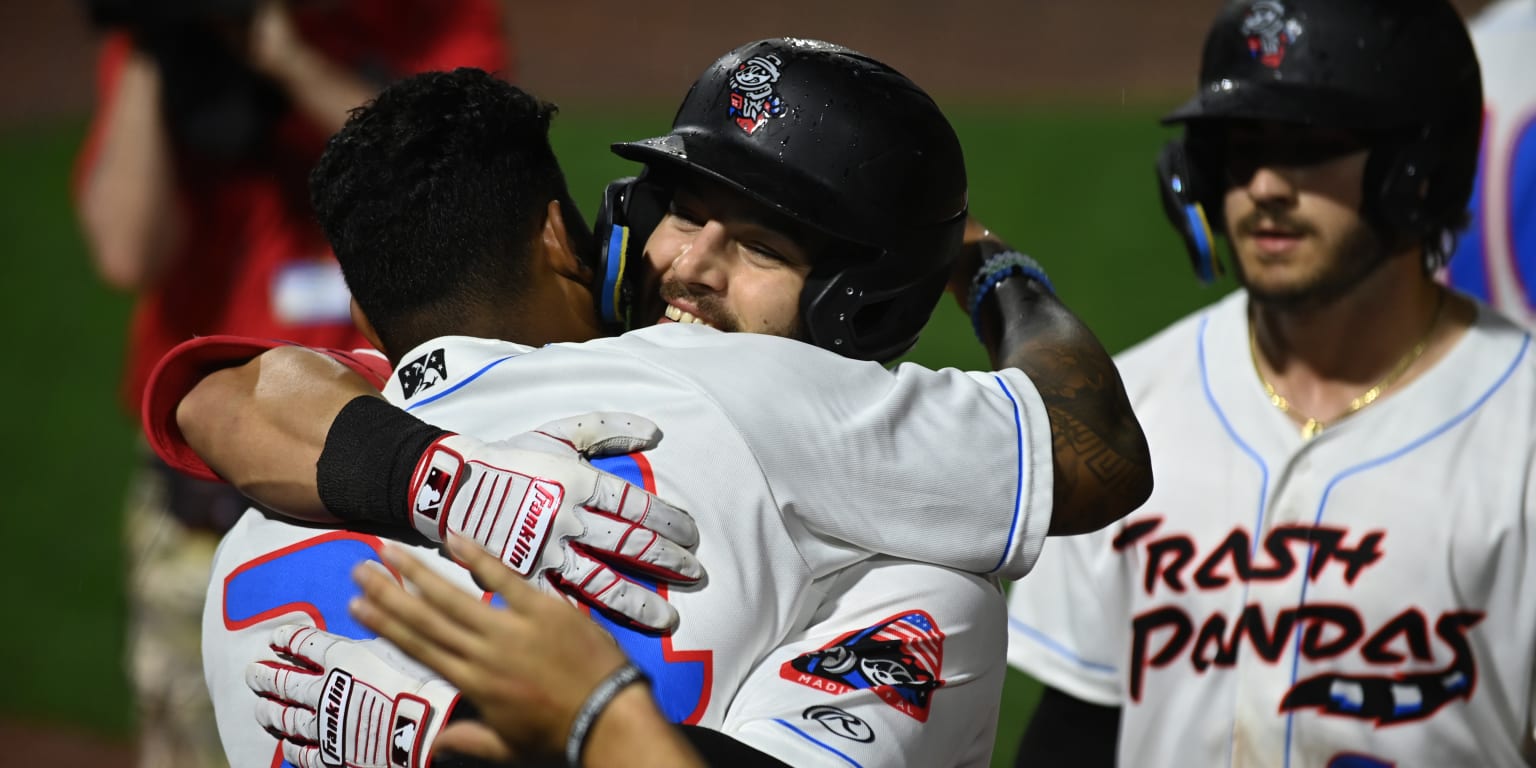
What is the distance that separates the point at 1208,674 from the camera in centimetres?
306

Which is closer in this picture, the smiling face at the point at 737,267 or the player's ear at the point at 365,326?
the smiling face at the point at 737,267

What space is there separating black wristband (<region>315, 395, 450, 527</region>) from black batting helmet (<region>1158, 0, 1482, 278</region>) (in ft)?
6.15

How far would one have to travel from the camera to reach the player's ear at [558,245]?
231 cm

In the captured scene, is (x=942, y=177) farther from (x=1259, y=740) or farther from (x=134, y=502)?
(x=134, y=502)

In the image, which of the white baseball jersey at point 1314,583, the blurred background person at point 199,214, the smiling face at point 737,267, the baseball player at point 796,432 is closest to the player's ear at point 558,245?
the baseball player at point 796,432

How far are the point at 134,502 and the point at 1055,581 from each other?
2.63 m

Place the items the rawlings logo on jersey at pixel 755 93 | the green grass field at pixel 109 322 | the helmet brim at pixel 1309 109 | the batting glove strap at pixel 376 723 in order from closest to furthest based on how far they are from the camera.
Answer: the batting glove strap at pixel 376 723 < the rawlings logo on jersey at pixel 755 93 < the helmet brim at pixel 1309 109 < the green grass field at pixel 109 322

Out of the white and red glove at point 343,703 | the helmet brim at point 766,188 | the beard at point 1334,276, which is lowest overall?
the white and red glove at point 343,703

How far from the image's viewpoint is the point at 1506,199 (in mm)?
4715

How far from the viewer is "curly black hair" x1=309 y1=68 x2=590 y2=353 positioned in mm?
2199

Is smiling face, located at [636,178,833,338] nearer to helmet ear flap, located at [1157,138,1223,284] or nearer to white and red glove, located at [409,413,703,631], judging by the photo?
white and red glove, located at [409,413,703,631]

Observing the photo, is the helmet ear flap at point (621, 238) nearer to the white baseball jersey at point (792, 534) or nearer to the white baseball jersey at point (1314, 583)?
the white baseball jersey at point (792, 534)

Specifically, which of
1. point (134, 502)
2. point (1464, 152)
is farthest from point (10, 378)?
point (1464, 152)

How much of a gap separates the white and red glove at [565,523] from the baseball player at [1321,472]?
1.56 metres
